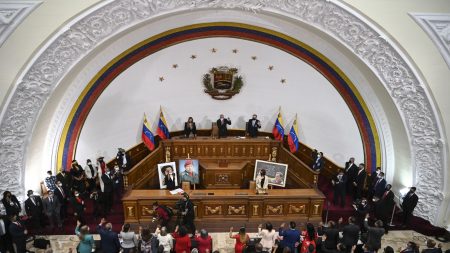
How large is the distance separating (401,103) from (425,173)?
198 cm

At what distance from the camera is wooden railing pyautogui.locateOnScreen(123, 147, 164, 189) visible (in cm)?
1068

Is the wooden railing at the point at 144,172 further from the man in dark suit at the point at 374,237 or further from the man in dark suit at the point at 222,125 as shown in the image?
the man in dark suit at the point at 374,237

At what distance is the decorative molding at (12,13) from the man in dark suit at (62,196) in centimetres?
356

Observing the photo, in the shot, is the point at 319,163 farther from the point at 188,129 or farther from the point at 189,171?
the point at 188,129

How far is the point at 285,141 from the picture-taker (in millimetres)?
13141

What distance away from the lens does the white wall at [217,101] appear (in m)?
11.6

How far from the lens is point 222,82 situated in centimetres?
1262

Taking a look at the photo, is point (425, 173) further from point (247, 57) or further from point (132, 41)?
point (132, 41)

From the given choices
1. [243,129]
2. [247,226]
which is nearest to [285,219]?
[247,226]

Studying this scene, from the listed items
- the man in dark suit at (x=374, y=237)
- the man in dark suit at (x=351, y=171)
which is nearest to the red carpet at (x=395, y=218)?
the man in dark suit at (x=351, y=171)

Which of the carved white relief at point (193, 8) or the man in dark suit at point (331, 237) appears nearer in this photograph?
the man in dark suit at point (331, 237)

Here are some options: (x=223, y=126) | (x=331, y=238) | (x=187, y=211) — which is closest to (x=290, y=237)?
(x=331, y=238)

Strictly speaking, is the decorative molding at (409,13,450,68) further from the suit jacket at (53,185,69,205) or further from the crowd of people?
the suit jacket at (53,185,69,205)

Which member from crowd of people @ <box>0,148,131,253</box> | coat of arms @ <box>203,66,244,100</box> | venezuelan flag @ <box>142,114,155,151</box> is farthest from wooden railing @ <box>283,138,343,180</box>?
crowd of people @ <box>0,148,131,253</box>
